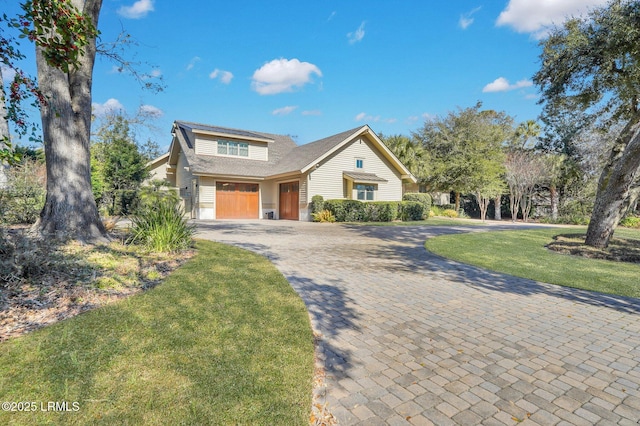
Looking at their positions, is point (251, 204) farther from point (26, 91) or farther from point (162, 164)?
point (26, 91)

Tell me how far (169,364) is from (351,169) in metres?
19.7

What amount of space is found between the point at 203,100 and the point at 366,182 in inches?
482

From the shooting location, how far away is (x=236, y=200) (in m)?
21.6

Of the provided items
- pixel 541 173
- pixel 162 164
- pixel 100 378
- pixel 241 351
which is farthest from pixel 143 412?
pixel 162 164

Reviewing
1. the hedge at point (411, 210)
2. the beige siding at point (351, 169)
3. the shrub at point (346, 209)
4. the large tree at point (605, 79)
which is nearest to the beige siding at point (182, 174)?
the beige siding at point (351, 169)

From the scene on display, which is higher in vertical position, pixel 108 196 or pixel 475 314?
pixel 108 196

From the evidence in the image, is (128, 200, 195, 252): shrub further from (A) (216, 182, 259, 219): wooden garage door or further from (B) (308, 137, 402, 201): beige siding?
(A) (216, 182, 259, 219): wooden garage door

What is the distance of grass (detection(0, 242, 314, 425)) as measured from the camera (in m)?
2.23

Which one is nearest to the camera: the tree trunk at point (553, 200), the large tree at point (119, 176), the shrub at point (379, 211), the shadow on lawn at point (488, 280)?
the shadow on lawn at point (488, 280)

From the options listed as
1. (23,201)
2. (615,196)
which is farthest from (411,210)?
(23,201)

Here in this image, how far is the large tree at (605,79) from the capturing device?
29.8 ft

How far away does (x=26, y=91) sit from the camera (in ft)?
10.7

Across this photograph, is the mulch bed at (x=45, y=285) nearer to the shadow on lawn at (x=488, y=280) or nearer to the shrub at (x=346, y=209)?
the shadow on lawn at (x=488, y=280)

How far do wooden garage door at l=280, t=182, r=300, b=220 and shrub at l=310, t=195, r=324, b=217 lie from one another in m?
1.55
